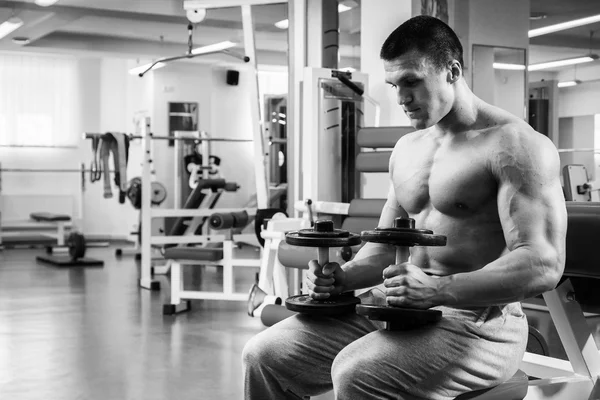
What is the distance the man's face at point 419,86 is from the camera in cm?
129

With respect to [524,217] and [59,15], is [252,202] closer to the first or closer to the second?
[59,15]

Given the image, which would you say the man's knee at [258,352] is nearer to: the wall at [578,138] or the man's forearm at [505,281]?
the man's forearm at [505,281]

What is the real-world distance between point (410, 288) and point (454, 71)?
0.41 metres

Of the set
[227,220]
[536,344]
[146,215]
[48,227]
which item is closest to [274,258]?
[227,220]

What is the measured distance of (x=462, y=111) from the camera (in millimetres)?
1383

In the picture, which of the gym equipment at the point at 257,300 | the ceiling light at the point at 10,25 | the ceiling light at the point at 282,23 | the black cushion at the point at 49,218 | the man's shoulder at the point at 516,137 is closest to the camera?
the man's shoulder at the point at 516,137

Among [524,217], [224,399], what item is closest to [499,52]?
[224,399]

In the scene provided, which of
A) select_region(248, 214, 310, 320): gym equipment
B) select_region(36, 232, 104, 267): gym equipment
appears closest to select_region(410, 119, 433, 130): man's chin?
select_region(248, 214, 310, 320): gym equipment

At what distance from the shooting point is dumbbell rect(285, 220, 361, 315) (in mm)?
1354

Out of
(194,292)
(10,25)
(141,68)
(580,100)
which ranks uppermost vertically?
(10,25)

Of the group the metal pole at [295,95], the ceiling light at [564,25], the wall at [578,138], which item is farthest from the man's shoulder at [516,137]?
the wall at [578,138]

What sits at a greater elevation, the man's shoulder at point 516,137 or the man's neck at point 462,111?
the man's neck at point 462,111

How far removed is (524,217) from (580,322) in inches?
25.9

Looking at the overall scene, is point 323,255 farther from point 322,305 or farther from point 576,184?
point 576,184
